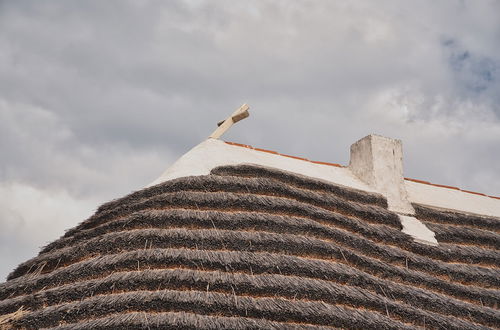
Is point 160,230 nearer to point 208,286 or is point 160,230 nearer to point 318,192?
point 208,286

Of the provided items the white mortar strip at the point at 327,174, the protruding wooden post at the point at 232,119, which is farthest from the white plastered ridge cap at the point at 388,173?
the protruding wooden post at the point at 232,119

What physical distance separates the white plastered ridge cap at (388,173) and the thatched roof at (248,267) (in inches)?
11.4

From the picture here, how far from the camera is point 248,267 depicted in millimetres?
5660

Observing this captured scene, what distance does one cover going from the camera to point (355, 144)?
8.95 m

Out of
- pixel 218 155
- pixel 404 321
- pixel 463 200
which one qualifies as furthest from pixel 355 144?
pixel 404 321

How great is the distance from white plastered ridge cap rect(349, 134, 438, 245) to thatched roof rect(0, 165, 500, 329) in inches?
11.4

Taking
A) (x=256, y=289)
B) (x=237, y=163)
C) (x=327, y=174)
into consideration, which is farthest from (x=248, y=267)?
(x=327, y=174)

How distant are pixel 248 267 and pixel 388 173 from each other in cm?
366

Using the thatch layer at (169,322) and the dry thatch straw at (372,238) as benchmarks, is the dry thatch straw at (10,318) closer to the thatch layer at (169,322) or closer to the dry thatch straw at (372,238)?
the thatch layer at (169,322)

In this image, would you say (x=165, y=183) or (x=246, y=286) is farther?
(x=165, y=183)

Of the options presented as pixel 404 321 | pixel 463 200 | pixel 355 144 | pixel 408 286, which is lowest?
pixel 404 321

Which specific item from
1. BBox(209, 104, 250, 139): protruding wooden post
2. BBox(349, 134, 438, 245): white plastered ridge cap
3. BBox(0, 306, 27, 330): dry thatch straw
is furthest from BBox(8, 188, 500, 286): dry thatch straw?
BBox(209, 104, 250, 139): protruding wooden post

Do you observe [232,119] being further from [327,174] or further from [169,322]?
[169,322]

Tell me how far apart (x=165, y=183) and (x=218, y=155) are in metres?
1.10
